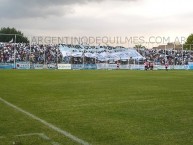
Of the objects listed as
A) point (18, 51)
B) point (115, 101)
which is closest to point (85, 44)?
point (18, 51)

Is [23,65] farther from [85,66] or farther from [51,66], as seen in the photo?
[85,66]

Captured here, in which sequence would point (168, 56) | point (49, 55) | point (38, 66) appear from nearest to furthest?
point (38, 66) < point (49, 55) < point (168, 56)

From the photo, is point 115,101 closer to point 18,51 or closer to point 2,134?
point 2,134

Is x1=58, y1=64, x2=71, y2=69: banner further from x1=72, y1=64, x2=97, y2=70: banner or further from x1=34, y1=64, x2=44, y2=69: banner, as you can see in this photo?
x1=34, y1=64, x2=44, y2=69: banner

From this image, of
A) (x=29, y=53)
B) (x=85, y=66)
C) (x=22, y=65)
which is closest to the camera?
(x=22, y=65)

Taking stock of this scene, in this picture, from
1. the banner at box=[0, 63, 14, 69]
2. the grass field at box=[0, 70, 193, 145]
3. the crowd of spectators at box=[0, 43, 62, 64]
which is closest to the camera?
the grass field at box=[0, 70, 193, 145]

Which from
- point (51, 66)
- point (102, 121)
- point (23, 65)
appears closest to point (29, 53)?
point (23, 65)

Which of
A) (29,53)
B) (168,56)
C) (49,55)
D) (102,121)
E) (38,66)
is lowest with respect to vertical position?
(102,121)

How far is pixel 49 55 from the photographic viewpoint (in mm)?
69562

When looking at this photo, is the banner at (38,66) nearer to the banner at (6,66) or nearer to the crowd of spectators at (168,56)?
the banner at (6,66)

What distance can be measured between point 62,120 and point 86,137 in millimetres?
2219

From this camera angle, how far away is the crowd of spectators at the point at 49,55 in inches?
2576

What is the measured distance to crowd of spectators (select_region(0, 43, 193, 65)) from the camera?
6544cm

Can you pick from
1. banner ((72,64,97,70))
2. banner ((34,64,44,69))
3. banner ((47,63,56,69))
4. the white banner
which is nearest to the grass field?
the white banner
